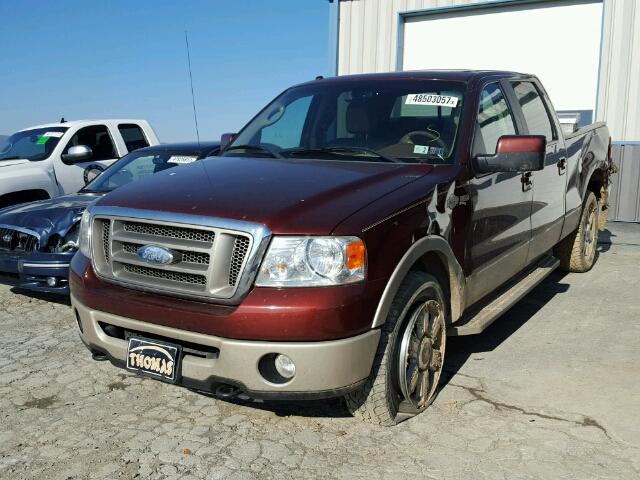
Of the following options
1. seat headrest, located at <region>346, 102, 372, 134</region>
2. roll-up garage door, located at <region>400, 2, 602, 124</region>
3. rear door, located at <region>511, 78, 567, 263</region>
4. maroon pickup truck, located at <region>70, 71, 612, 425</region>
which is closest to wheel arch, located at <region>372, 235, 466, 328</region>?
maroon pickup truck, located at <region>70, 71, 612, 425</region>

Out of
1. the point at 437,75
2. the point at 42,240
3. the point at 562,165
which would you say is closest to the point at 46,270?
the point at 42,240

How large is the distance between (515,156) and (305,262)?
1606 millimetres

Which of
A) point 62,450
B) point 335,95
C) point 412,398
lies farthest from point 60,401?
point 335,95

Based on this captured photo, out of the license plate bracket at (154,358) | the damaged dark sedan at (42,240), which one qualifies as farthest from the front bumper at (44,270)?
the license plate bracket at (154,358)

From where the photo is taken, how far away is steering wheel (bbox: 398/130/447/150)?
408cm

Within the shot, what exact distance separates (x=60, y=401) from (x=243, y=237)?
1770 mm

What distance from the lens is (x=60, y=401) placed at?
399 cm

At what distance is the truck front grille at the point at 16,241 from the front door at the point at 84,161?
2.12 metres

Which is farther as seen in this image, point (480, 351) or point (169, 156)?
point (169, 156)

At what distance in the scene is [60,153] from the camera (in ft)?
28.0

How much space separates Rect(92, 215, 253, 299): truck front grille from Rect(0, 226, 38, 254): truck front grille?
2.77 metres

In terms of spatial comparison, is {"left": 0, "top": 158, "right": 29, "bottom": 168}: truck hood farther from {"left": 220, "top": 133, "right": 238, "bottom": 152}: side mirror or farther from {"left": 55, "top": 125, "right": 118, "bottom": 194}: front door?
{"left": 220, "top": 133, "right": 238, "bottom": 152}: side mirror

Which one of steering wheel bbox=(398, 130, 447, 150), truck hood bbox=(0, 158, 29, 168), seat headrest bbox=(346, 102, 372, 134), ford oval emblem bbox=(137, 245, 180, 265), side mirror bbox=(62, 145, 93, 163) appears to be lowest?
truck hood bbox=(0, 158, 29, 168)

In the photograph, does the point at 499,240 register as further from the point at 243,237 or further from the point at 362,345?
the point at 243,237
